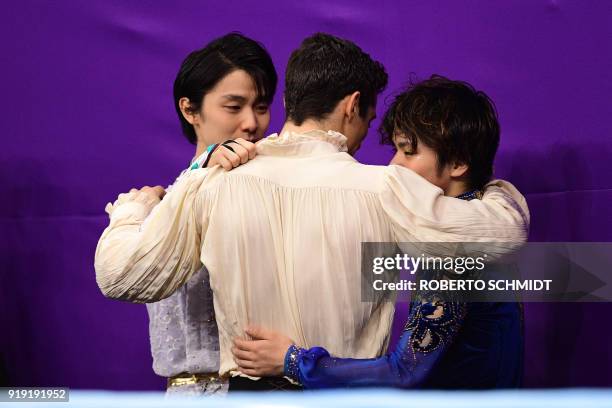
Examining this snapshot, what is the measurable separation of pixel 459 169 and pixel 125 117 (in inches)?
70.6

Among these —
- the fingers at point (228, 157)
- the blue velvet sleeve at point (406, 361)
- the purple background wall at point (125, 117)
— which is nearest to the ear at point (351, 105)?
the fingers at point (228, 157)

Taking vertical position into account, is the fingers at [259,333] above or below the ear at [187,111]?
below

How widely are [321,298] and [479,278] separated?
33cm

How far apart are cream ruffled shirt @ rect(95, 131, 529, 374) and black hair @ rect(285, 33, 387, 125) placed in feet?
0.32

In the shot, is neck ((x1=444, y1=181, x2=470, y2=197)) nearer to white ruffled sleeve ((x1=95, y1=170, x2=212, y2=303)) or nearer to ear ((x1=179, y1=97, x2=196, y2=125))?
white ruffled sleeve ((x1=95, y1=170, x2=212, y2=303))

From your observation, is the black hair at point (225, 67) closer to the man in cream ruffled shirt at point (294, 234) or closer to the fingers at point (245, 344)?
the man in cream ruffled shirt at point (294, 234)

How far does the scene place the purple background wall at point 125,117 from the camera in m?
2.98

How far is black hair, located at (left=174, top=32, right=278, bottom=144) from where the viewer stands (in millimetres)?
2492

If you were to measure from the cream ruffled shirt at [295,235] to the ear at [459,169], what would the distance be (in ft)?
0.50

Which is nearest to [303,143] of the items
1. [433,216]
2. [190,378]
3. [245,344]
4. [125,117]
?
[433,216]

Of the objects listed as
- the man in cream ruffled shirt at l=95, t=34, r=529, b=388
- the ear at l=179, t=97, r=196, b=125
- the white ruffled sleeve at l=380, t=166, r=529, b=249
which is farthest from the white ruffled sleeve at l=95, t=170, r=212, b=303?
the ear at l=179, t=97, r=196, b=125

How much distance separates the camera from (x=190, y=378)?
87.7 inches

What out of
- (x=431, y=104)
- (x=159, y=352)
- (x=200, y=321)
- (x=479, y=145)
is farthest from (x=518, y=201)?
(x=159, y=352)

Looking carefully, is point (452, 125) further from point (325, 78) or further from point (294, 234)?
point (294, 234)
